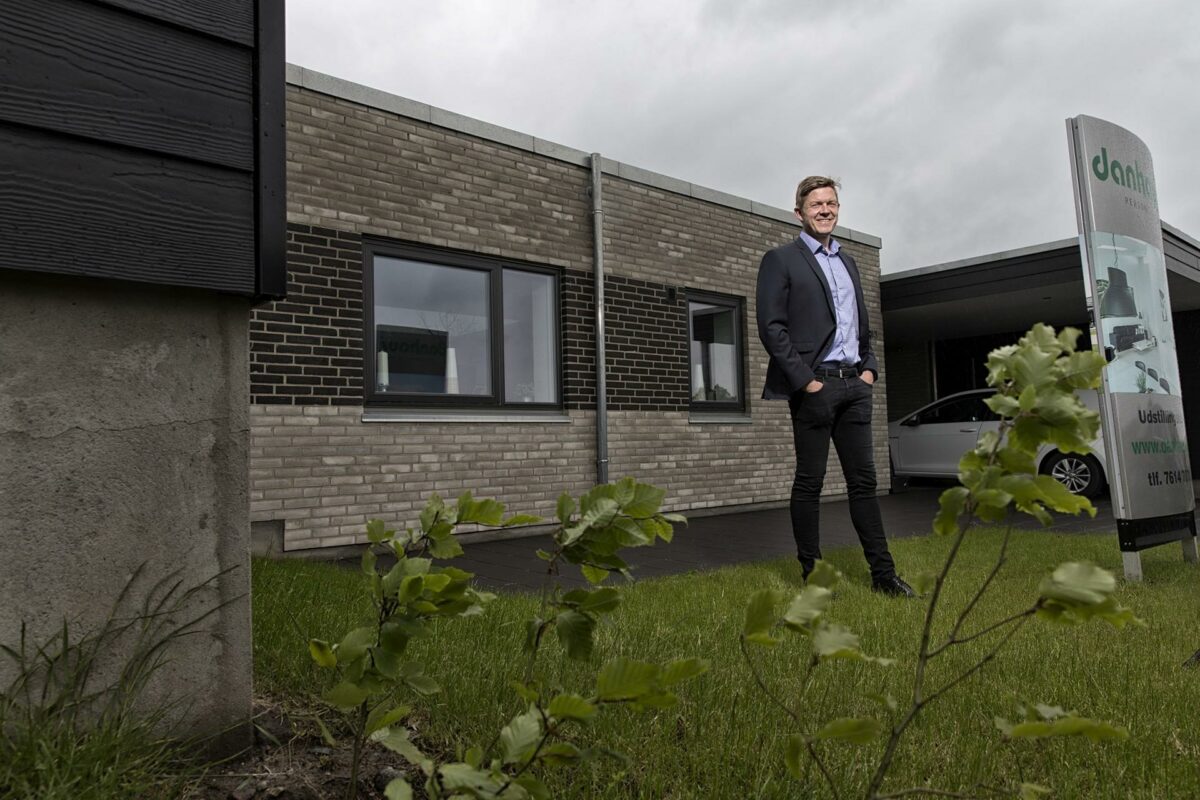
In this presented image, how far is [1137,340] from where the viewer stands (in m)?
4.69

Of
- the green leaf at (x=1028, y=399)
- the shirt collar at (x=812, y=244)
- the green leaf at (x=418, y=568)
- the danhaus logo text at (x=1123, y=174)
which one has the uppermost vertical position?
the danhaus logo text at (x=1123, y=174)

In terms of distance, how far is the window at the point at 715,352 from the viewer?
940cm

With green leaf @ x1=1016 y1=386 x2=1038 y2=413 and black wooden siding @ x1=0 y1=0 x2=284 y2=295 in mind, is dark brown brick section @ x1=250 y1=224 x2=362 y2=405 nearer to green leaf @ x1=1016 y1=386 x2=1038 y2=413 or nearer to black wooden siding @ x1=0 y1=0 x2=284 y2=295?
black wooden siding @ x1=0 y1=0 x2=284 y2=295

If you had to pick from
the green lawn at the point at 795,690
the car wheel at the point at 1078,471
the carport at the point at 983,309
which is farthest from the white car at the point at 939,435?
the green lawn at the point at 795,690

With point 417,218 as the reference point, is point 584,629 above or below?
below

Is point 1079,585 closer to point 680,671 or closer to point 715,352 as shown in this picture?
point 680,671

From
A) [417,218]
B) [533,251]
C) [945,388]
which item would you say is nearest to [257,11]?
[417,218]

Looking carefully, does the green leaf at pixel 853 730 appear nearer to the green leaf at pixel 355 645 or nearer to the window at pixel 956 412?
the green leaf at pixel 355 645

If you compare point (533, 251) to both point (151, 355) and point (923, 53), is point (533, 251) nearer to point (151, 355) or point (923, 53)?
point (151, 355)

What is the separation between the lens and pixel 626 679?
91cm

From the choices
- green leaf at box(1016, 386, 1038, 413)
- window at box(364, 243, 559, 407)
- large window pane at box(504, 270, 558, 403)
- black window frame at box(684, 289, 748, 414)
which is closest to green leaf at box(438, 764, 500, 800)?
green leaf at box(1016, 386, 1038, 413)

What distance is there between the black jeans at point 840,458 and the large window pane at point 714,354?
5.13 m

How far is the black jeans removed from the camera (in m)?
4.05

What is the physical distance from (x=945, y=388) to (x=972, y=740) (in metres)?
16.8
